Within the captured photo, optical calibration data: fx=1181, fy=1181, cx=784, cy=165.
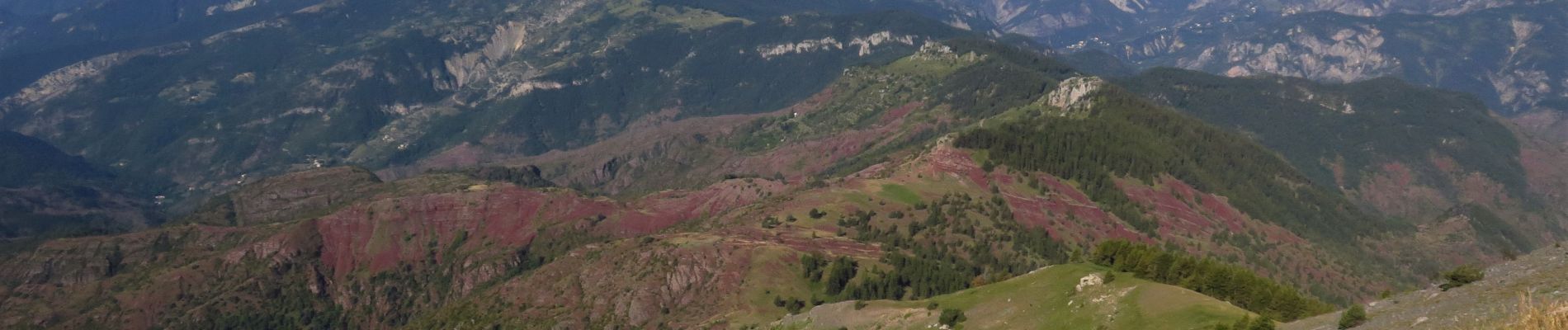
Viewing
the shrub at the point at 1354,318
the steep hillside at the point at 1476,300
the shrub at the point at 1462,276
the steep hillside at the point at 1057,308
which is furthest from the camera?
the steep hillside at the point at 1057,308

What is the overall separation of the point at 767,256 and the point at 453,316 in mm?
57943

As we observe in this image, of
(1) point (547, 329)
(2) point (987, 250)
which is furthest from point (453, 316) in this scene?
(2) point (987, 250)

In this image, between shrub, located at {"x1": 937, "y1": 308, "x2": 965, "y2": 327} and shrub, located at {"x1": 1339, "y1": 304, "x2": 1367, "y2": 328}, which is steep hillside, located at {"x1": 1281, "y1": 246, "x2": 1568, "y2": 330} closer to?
shrub, located at {"x1": 1339, "y1": 304, "x2": 1367, "y2": 328}

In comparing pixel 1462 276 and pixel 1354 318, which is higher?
pixel 1462 276

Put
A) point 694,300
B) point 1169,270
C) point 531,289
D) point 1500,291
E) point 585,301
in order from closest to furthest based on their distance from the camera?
point 1500,291
point 1169,270
point 694,300
point 585,301
point 531,289

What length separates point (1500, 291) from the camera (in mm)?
66312

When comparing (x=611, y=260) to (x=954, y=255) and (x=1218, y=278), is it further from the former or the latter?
(x=1218, y=278)

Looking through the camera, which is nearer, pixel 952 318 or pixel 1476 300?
pixel 1476 300

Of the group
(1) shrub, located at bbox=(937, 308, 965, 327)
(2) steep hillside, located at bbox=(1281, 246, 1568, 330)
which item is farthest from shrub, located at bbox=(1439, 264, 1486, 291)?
(1) shrub, located at bbox=(937, 308, 965, 327)

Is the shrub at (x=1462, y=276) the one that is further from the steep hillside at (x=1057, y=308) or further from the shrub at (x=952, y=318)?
the shrub at (x=952, y=318)

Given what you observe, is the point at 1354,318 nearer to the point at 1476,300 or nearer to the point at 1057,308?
the point at 1476,300

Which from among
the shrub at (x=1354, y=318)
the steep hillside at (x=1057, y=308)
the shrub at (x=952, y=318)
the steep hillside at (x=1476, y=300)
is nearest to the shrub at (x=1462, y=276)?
the steep hillside at (x=1476, y=300)

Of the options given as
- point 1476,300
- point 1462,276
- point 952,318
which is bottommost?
point 952,318

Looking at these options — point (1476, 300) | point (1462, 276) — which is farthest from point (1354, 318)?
point (1462, 276)
